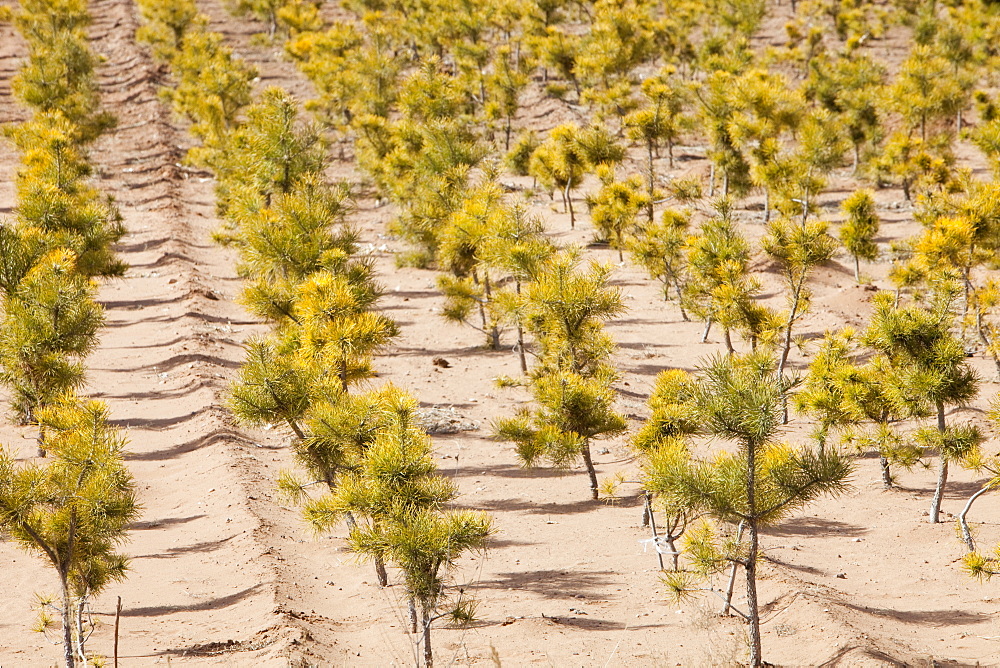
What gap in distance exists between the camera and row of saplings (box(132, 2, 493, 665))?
32.9 ft

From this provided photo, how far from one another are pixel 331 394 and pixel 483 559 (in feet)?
11.2

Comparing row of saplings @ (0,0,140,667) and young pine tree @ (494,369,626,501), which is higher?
row of saplings @ (0,0,140,667)

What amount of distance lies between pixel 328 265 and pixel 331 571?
5164 mm

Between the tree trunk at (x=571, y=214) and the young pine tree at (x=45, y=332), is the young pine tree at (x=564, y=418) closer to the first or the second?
the young pine tree at (x=45, y=332)

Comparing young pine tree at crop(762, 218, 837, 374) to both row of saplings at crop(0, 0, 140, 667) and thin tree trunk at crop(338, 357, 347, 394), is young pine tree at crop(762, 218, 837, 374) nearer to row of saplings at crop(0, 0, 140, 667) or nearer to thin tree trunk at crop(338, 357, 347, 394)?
thin tree trunk at crop(338, 357, 347, 394)

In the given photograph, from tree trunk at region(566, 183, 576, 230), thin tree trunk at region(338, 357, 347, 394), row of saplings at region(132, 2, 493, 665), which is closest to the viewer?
row of saplings at region(132, 2, 493, 665)

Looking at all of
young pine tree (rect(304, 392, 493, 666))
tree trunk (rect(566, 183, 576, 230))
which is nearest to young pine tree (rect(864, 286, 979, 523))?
young pine tree (rect(304, 392, 493, 666))

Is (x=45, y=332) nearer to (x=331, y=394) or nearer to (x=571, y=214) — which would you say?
(x=331, y=394)

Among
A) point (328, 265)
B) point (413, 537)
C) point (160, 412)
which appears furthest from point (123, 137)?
point (413, 537)

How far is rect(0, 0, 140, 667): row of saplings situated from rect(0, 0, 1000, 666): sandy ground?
1.08 meters

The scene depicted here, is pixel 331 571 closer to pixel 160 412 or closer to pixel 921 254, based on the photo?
pixel 160 412

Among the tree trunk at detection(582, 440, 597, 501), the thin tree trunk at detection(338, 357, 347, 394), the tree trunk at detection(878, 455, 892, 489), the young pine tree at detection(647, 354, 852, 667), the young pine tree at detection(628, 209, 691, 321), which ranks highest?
the young pine tree at detection(647, 354, 852, 667)

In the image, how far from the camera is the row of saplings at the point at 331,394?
10.0 metres

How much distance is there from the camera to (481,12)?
158ft
